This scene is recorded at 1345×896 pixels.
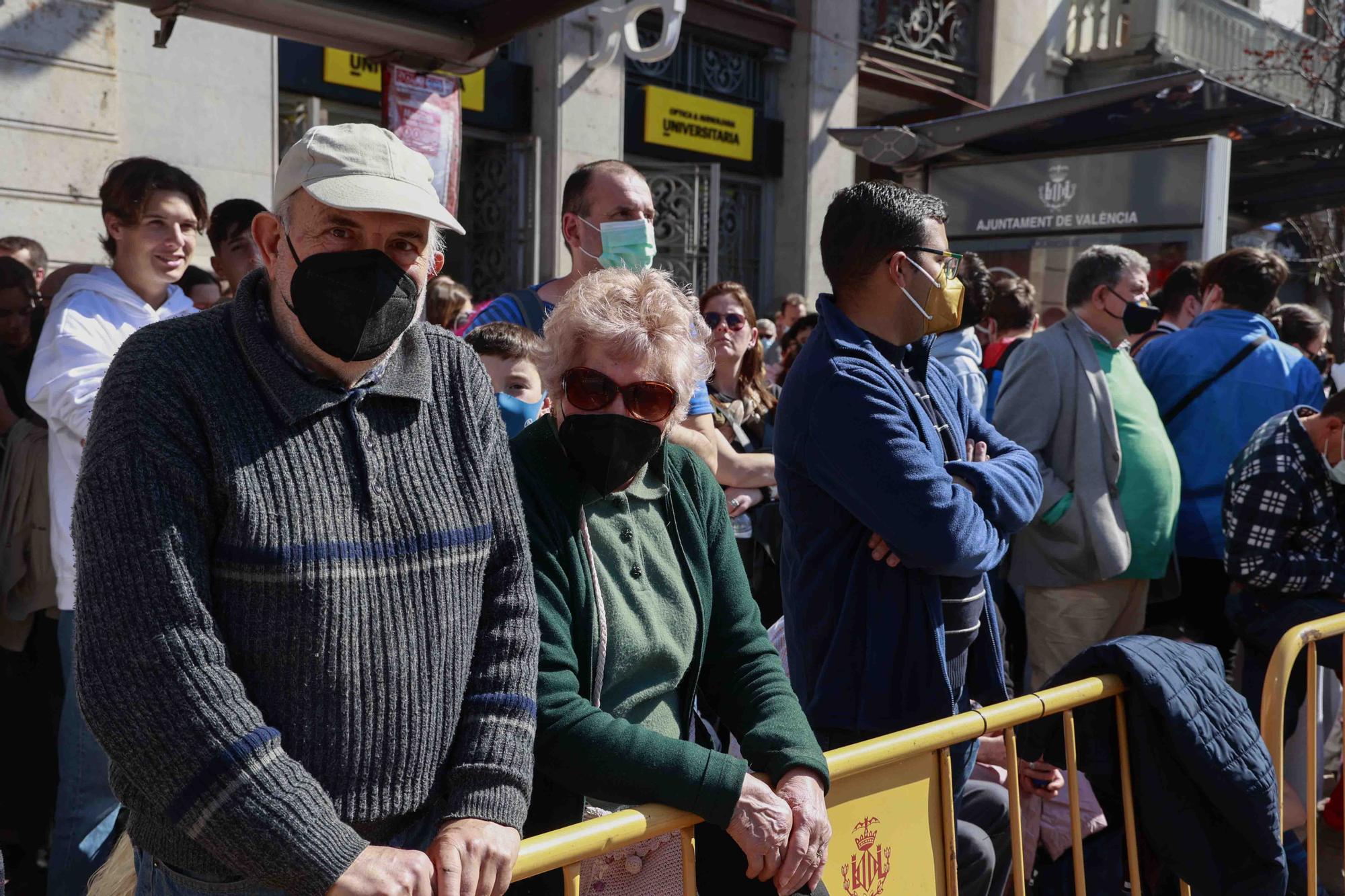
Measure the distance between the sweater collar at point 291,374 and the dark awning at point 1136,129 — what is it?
6.86m

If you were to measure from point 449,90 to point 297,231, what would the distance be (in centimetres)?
363

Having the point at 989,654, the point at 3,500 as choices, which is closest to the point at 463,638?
the point at 989,654

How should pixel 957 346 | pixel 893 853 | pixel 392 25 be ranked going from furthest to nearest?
1. pixel 957 346
2. pixel 392 25
3. pixel 893 853

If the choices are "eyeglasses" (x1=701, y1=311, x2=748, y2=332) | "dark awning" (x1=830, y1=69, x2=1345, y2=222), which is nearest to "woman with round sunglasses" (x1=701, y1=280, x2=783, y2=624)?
"eyeglasses" (x1=701, y1=311, x2=748, y2=332)

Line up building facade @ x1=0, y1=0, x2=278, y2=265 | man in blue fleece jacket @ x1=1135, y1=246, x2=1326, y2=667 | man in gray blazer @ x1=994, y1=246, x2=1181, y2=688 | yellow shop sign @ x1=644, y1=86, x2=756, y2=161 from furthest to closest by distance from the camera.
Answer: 1. yellow shop sign @ x1=644, y1=86, x2=756, y2=161
2. building facade @ x1=0, y1=0, x2=278, y2=265
3. man in blue fleece jacket @ x1=1135, y1=246, x2=1326, y2=667
4. man in gray blazer @ x1=994, y1=246, x2=1181, y2=688

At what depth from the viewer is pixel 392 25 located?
4.39 m

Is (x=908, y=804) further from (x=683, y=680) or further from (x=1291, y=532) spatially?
(x=1291, y=532)

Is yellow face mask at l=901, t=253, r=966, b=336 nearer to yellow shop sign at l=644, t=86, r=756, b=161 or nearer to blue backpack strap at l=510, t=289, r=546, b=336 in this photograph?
blue backpack strap at l=510, t=289, r=546, b=336

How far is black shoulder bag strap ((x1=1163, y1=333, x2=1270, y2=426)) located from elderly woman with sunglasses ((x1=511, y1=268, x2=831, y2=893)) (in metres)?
3.58

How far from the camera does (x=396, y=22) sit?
4402mm

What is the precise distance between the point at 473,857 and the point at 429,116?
13.2ft

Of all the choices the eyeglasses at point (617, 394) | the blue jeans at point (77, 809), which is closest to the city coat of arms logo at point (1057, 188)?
the eyeglasses at point (617, 394)

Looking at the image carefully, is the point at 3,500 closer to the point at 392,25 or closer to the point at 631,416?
the point at 392,25

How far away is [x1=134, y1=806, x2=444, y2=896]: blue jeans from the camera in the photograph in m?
1.72
